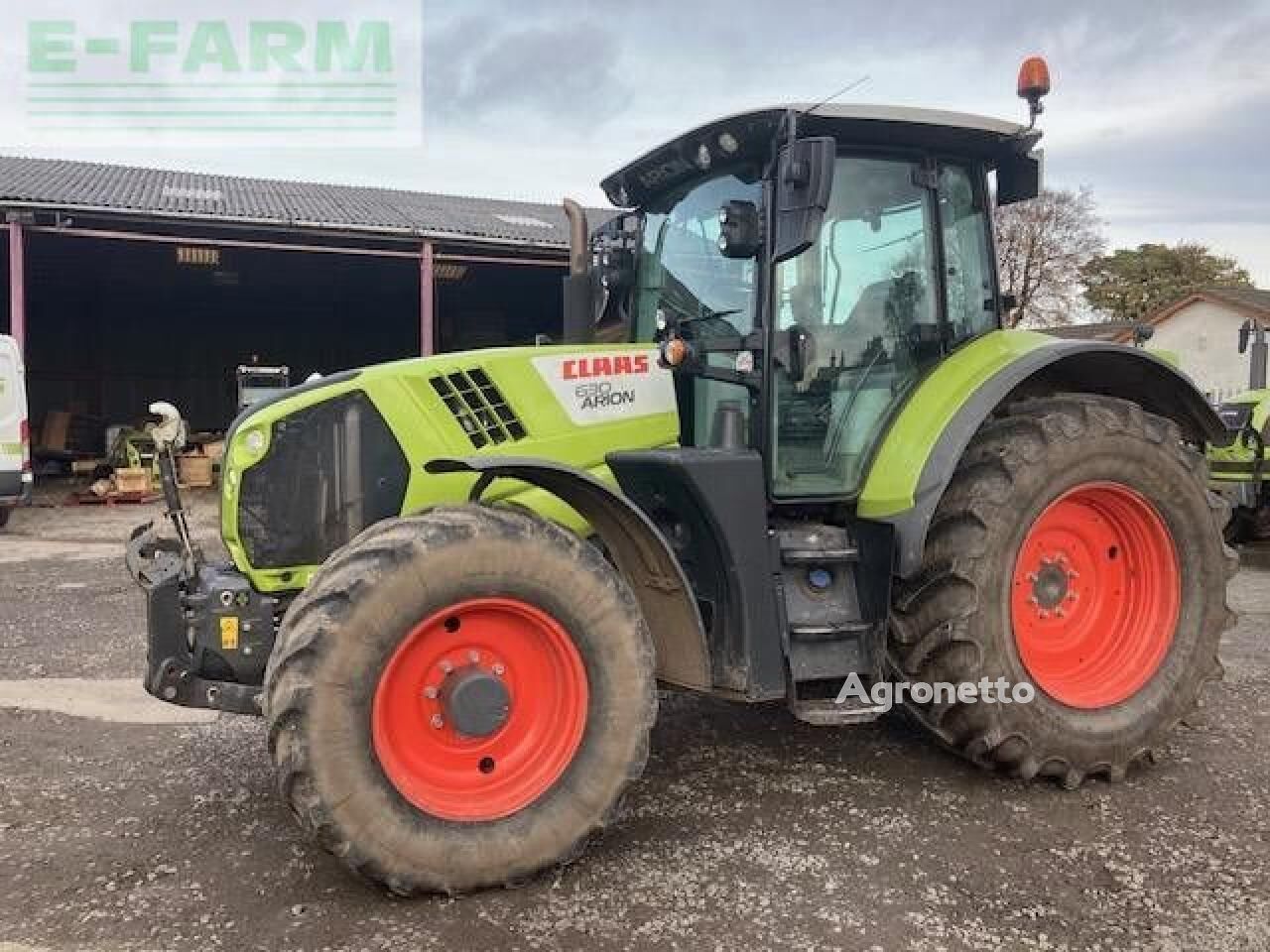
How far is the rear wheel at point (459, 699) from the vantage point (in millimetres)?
2803

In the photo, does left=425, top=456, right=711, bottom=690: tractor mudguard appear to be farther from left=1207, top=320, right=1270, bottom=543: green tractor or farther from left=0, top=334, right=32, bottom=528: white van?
left=0, top=334, right=32, bottom=528: white van

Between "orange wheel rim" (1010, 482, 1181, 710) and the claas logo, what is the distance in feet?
5.18

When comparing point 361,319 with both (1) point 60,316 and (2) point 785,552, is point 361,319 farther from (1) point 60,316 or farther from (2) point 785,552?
(2) point 785,552

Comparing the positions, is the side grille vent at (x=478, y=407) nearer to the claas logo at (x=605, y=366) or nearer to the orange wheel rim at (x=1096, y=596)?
the claas logo at (x=605, y=366)

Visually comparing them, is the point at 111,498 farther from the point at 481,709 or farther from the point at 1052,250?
the point at 1052,250

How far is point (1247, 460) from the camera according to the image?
972cm

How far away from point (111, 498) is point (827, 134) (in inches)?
565

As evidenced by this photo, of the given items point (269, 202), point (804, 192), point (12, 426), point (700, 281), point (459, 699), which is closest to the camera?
point (459, 699)

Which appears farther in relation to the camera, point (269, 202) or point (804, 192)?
point (269, 202)

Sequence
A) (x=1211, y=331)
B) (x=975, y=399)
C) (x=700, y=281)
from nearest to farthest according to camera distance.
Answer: (x=975, y=399), (x=700, y=281), (x=1211, y=331)

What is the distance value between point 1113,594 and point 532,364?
2.47 meters

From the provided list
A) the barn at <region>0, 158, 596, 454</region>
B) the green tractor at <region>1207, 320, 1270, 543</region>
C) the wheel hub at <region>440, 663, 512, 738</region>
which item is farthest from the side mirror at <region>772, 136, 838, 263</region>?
the barn at <region>0, 158, 596, 454</region>

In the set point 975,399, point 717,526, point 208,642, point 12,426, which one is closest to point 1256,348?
point 975,399

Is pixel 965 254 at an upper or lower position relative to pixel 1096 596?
upper
